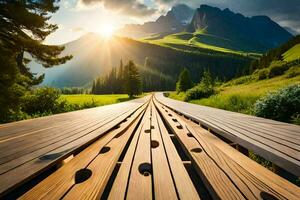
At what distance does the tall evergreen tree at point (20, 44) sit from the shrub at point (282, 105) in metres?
12.0

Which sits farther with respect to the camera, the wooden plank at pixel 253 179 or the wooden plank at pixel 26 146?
the wooden plank at pixel 26 146

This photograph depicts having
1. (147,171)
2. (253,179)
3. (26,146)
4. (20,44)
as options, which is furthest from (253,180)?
(20,44)

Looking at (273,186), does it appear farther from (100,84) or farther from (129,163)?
(100,84)

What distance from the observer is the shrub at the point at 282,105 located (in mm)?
7510

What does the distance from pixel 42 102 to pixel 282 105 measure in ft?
53.1

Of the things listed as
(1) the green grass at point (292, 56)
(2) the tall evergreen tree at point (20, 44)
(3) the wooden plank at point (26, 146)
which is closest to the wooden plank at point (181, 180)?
(3) the wooden plank at point (26, 146)

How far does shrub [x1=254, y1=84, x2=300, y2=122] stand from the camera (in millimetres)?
7510

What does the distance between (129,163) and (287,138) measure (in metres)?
2.61

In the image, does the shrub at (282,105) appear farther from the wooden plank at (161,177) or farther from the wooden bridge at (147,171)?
the wooden plank at (161,177)

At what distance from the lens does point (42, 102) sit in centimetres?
1806

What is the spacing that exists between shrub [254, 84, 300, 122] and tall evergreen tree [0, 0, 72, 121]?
12.0m

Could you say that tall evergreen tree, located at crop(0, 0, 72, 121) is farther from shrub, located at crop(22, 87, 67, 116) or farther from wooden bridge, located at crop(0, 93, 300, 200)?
wooden bridge, located at crop(0, 93, 300, 200)

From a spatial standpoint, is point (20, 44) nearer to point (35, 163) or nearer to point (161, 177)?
point (35, 163)

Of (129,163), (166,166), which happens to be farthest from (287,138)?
(129,163)
